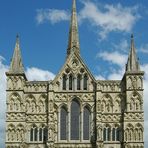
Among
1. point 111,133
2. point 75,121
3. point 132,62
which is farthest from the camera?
point 132,62

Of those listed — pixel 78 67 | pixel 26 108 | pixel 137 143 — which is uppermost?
pixel 78 67

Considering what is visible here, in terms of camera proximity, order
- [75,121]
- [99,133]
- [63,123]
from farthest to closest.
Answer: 1. [75,121]
2. [63,123]
3. [99,133]

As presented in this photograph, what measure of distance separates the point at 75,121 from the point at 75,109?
1446 millimetres

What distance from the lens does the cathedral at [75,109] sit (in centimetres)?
6544

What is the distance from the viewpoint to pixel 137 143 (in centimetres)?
6481

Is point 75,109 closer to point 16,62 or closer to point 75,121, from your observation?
point 75,121

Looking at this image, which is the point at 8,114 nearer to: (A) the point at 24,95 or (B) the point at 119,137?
(A) the point at 24,95

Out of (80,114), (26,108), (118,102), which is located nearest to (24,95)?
(26,108)

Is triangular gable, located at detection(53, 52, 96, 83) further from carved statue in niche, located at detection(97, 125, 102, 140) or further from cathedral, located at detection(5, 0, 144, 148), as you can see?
carved statue in niche, located at detection(97, 125, 102, 140)

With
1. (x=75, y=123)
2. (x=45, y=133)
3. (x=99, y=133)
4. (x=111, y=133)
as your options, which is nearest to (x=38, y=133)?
(x=45, y=133)

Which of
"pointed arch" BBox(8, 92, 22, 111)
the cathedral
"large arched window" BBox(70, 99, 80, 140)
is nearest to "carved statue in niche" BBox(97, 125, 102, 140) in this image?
the cathedral

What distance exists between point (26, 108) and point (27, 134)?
3.15 metres

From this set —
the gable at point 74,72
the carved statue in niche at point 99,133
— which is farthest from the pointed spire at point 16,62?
the carved statue in niche at point 99,133

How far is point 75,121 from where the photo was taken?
66750mm
